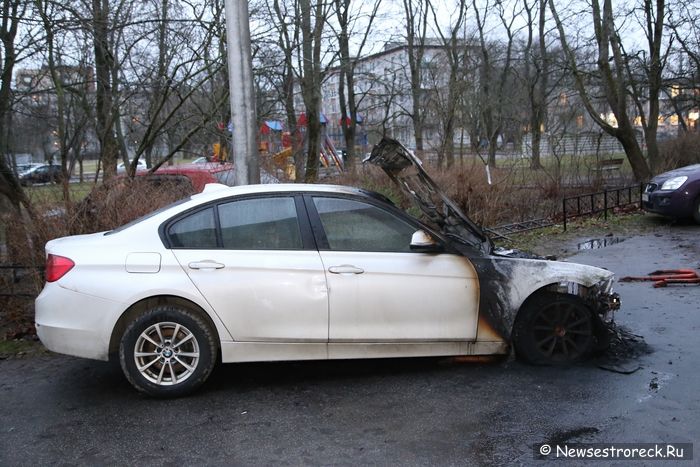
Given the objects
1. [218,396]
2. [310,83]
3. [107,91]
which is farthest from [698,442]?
[310,83]

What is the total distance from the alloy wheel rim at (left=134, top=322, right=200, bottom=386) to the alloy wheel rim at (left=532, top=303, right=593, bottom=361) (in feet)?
8.78

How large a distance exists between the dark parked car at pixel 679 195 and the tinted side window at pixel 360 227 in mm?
8933

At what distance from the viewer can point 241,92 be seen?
275 inches

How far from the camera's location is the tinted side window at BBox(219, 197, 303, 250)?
4.53 metres

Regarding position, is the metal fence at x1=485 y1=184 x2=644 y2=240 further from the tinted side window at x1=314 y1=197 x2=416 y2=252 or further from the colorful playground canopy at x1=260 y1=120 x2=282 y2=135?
the colorful playground canopy at x1=260 y1=120 x2=282 y2=135

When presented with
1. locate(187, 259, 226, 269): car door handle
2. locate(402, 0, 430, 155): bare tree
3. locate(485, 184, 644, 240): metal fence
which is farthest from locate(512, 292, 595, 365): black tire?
locate(402, 0, 430, 155): bare tree

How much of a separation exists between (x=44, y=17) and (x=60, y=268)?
17.9 ft

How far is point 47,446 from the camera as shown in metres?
3.76

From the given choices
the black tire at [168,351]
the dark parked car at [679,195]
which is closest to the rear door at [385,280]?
the black tire at [168,351]

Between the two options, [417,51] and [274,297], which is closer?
[274,297]

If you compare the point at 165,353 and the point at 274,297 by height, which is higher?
the point at 274,297

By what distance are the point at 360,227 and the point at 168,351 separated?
1686mm

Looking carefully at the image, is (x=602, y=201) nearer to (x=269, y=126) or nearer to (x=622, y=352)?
(x=269, y=126)

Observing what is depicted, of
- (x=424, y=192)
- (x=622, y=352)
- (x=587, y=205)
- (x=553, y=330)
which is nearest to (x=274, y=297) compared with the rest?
(x=424, y=192)
